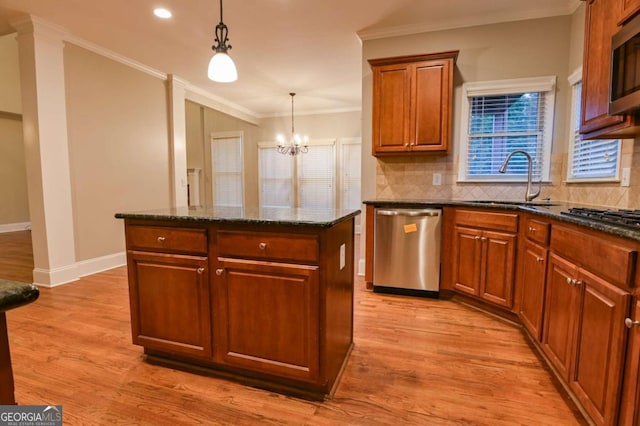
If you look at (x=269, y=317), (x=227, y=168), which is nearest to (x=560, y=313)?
(x=269, y=317)

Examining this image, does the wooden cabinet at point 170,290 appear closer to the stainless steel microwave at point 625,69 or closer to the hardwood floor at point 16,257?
the stainless steel microwave at point 625,69

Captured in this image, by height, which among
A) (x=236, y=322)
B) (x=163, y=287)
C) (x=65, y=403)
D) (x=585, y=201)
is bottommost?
(x=65, y=403)

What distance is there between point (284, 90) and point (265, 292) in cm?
472

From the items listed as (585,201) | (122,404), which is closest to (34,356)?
(122,404)

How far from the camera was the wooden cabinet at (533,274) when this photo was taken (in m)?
1.95

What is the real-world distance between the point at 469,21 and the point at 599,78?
1.71 metres

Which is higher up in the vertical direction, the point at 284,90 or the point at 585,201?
the point at 284,90

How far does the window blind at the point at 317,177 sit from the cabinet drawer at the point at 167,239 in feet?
17.4

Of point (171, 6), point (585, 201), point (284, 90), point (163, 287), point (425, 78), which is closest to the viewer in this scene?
point (163, 287)

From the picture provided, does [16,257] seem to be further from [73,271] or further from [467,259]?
[467,259]

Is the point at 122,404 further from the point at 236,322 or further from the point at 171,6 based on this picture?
the point at 171,6

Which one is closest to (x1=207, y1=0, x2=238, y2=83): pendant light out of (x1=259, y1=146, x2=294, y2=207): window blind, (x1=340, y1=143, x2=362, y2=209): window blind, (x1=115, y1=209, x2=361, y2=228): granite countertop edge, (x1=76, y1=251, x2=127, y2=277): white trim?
(x1=115, y1=209, x2=361, y2=228): granite countertop edge

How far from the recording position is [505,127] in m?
3.26

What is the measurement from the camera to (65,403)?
161 centimetres
